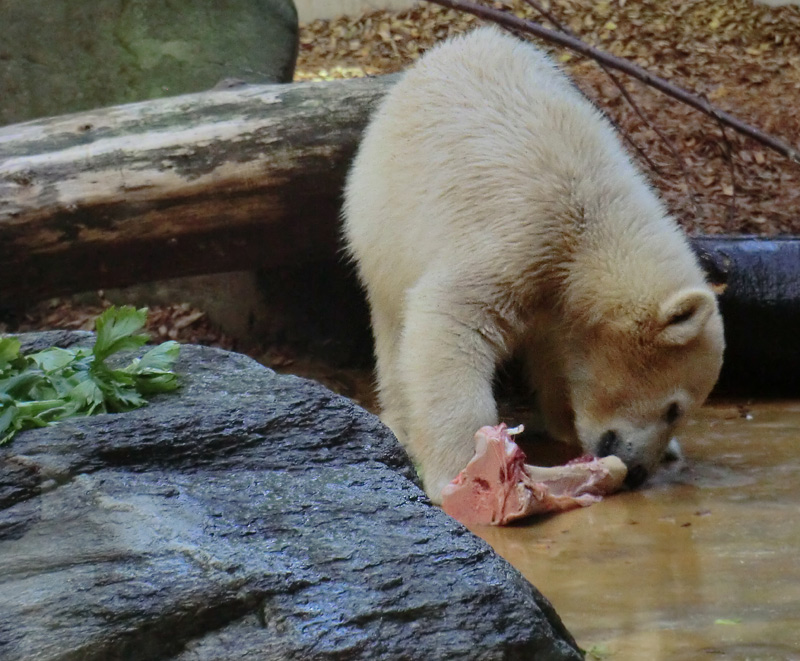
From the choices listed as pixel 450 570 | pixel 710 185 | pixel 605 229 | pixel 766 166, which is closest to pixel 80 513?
pixel 450 570

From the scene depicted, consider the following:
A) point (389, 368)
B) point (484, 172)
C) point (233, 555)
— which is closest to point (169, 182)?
point (389, 368)

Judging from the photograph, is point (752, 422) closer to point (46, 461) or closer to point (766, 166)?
point (766, 166)

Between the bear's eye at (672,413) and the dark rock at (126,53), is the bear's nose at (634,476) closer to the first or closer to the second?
the bear's eye at (672,413)

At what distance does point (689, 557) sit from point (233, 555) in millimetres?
2299

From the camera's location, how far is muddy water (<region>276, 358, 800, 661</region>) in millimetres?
2996

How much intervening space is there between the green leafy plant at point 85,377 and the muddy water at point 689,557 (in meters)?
1.46

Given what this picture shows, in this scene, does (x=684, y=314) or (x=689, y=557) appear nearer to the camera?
(x=689, y=557)

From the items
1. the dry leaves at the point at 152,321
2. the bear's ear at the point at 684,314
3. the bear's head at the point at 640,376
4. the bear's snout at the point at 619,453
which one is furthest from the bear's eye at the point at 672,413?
the dry leaves at the point at 152,321

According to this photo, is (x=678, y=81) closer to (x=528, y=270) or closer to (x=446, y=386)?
(x=528, y=270)

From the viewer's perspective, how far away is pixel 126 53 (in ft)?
25.8

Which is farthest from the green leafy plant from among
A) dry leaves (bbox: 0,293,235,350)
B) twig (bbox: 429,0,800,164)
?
dry leaves (bbox: 0,293,235,350)

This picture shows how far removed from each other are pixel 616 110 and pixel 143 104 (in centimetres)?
510

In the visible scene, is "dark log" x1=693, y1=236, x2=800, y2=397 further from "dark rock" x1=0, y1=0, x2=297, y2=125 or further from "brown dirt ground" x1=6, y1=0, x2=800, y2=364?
"dark rock" x1=0, y1=0, x2=297, y2=125

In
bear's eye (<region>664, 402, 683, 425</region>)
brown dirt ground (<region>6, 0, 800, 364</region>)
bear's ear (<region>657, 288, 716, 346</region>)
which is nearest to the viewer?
bear's ear (<region>657, 288, 716, 346</region>)
